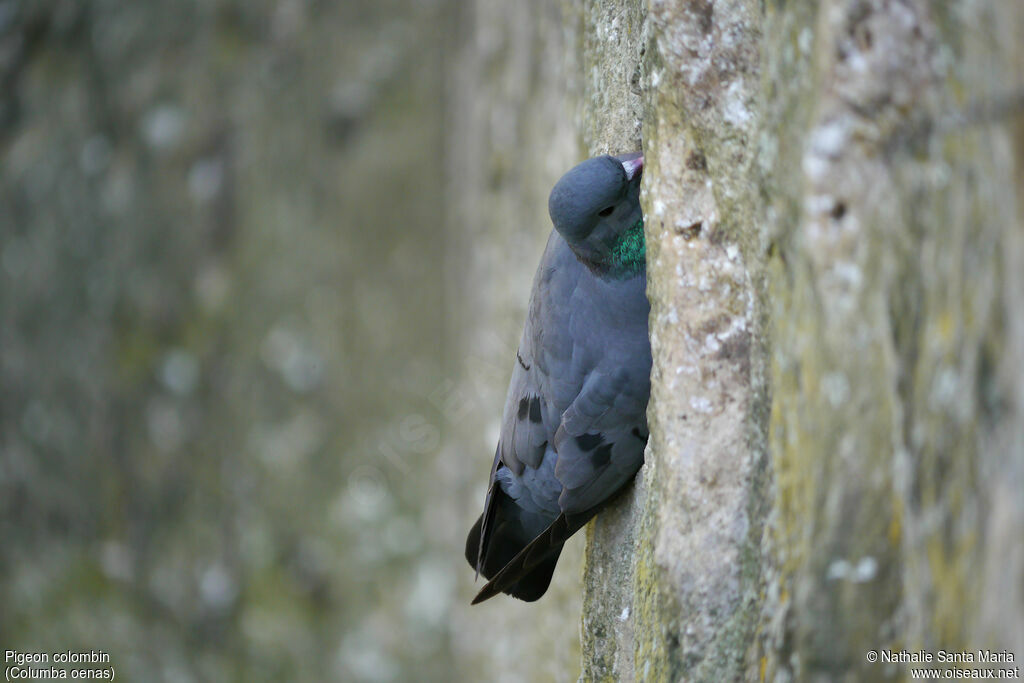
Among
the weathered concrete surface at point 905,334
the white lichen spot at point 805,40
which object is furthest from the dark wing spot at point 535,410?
the white lichen spot at point 805,40

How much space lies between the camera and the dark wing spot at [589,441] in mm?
1348

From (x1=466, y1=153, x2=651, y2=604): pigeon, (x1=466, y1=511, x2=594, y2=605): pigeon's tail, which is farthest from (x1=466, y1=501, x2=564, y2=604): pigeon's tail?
(x1=466, y1=153, x2=651, y2=604): pigeon

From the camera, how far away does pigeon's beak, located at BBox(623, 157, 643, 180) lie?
1.34 metres

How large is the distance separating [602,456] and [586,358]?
0.52 ft

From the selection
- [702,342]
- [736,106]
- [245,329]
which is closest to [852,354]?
[702,342]

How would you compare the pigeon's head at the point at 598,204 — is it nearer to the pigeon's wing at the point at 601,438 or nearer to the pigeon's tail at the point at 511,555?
the pigeon's wing at the point at 601,438

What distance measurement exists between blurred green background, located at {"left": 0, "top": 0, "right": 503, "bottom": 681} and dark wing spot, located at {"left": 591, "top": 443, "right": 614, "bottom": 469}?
1869 millimetres

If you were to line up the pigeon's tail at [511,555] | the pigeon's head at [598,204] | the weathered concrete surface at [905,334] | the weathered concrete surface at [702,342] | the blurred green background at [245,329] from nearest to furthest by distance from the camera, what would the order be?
the weathered concrete surface at [905,334] < the weathered concrete surface at [702,342] < the pigeon's head at [598,204] < the pigeon's tail at [511,555] < the blurred green background at [245,329]

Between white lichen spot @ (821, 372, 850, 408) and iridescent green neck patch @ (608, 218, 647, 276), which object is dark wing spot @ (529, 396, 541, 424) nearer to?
iridescent green neck patch @ (608, 218, 647, 276)

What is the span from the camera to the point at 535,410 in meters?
1.48

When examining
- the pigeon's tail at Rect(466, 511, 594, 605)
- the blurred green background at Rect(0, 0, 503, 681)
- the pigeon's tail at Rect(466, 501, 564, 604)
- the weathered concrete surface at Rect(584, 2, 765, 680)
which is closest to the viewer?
the weathered concrete surface at Rect(584, 2, 765, 680)

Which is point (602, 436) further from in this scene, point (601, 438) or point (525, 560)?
point (525, 560)

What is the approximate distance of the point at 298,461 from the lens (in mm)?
3350

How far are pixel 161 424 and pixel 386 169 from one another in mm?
1371
